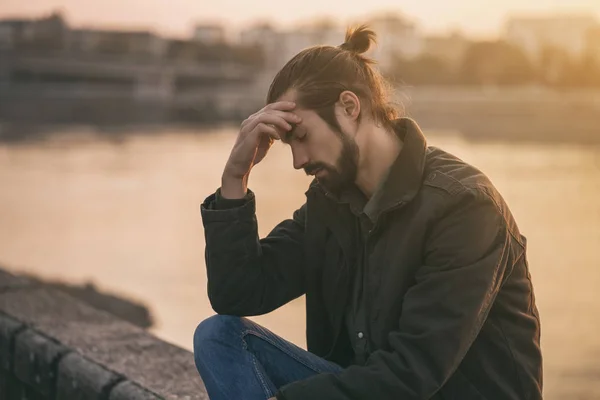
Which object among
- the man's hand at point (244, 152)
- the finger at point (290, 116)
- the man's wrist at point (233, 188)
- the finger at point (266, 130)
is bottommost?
the man's wrist at point (233, 188)

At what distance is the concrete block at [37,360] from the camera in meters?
2.00

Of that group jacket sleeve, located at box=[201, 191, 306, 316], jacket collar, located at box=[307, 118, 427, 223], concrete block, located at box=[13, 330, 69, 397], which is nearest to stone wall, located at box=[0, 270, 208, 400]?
concrete block, located at box=[13, 330, 69, 397]

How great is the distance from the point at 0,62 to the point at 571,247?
102ft

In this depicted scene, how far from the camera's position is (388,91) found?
4.73 feet

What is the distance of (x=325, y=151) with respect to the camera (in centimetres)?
136

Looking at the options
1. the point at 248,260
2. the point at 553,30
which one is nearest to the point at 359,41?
the point at 248,260

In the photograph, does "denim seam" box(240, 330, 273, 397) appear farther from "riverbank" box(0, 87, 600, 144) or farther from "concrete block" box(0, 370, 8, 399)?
"riverbank" box(0, 87, 600, 144)

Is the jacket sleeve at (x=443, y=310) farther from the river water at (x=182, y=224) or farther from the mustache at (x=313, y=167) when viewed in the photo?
the river water at (x=182, y=224)

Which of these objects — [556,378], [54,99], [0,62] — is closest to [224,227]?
[556,378]

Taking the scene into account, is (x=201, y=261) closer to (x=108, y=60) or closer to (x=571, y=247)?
(x=571, y=247)

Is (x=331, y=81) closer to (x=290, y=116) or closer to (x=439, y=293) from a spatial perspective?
(x=290, y=116)

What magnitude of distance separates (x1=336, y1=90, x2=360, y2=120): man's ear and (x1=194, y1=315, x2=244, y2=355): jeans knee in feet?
1.32

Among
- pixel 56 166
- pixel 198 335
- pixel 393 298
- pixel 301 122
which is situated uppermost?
pixel 301 122

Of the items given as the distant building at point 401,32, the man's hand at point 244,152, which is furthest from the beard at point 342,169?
the distant building at point 401,32
